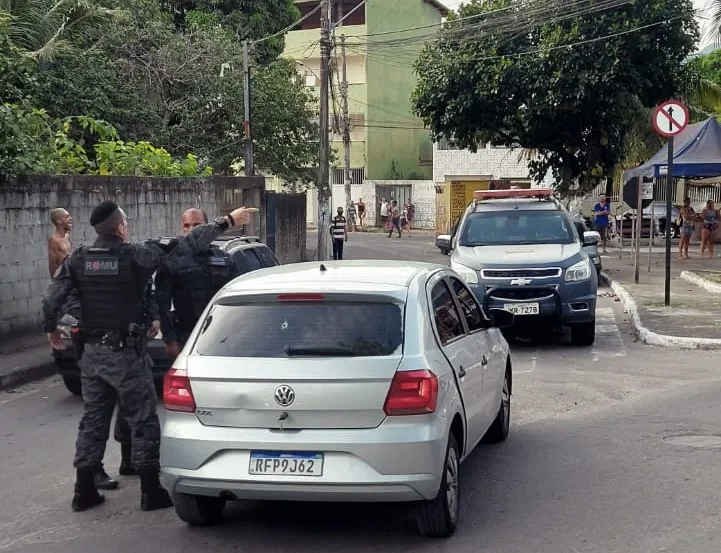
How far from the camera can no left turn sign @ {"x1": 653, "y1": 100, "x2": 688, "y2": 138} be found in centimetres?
1546

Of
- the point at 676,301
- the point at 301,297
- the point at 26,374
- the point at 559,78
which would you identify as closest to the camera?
the point at 301,297

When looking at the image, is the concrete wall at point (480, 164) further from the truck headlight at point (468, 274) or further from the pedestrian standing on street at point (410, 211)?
the truck headlight at point (468, 274)

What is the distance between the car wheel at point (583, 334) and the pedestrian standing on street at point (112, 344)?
7701 millimetres

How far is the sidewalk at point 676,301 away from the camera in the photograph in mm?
13188

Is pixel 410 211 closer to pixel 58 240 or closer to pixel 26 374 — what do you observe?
pixel 58 240

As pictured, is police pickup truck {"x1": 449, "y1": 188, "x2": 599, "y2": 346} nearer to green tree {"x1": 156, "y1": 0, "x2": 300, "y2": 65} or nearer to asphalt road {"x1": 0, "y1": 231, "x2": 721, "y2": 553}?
asphalt road {"x1": 0, "y1": 231, "x2": 721, "y2": 553}

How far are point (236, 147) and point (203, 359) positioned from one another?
2222 cm

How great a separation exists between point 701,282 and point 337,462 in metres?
15.9

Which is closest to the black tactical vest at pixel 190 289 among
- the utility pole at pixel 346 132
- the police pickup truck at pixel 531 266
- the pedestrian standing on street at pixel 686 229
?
the police pickup truck at pixel 531 266

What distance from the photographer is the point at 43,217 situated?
13594mm

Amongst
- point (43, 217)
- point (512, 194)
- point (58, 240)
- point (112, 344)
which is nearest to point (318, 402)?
point (112, 344)

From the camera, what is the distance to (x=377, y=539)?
18.6ft

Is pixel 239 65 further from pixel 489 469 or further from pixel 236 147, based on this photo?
pixel 489 469

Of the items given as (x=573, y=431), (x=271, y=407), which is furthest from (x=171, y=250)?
(x=573, y=431)
